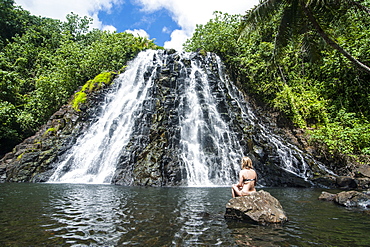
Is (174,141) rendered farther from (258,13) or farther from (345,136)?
(345,136)

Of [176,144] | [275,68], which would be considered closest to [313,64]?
[275,68]

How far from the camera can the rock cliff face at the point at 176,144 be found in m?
15.4

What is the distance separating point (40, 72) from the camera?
3259 cm

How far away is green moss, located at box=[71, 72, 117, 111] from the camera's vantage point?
22.9 m

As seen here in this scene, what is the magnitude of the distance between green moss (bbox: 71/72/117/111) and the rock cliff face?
33.7 inches

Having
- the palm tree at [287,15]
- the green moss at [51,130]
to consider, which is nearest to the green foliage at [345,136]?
the palm tree at [287,15]

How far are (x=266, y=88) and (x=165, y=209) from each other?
2201 centimetres

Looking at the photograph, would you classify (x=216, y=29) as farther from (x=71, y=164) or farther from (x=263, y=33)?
(x=71, y=164)

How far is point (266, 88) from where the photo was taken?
25.1m

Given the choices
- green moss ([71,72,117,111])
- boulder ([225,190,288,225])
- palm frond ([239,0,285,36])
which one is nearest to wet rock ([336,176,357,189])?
boulder ([225,190,288,225])

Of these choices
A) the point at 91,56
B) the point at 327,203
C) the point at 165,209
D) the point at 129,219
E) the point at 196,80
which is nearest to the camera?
the point at 129,219

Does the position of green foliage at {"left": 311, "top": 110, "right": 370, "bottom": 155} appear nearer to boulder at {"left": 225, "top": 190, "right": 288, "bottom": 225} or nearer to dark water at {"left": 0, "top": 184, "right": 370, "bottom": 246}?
dark water at {"left": 0, "top": 184, "right": 370, "bottom": 246}

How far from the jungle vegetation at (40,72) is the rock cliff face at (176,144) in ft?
18.1

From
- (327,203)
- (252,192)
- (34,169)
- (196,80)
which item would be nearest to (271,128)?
(196,80)
